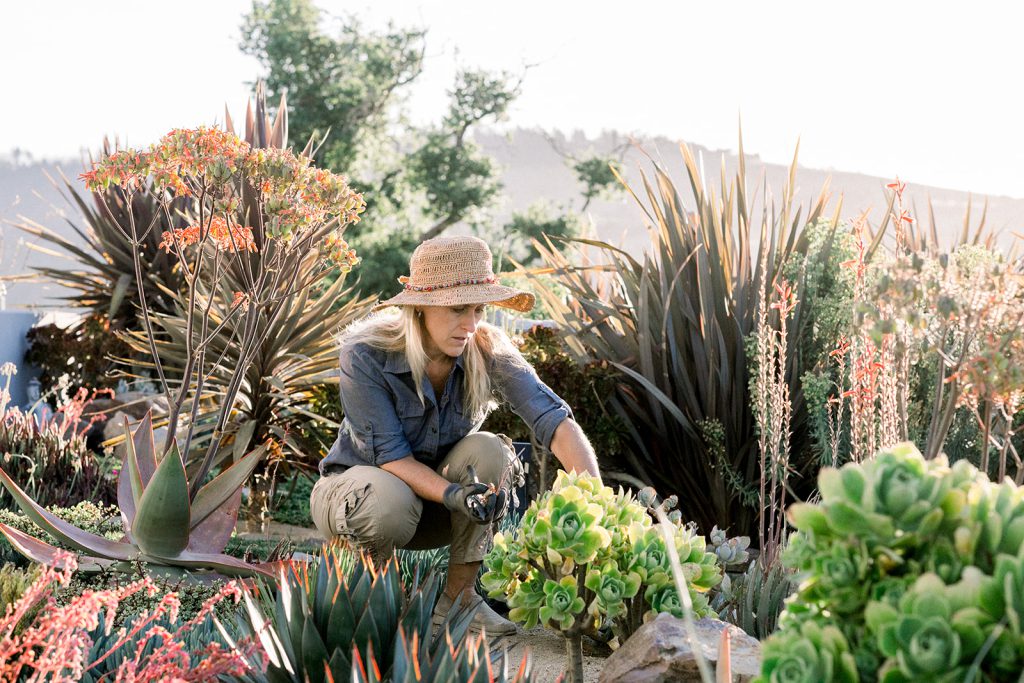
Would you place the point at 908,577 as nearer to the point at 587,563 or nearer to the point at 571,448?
the point at 587,563

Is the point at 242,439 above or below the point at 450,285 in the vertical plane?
below

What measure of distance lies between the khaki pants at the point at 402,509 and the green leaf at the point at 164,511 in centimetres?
41

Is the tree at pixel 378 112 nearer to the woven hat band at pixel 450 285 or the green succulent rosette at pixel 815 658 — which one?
the woven hat band at pixel 450 285

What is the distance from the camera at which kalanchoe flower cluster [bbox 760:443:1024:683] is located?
3.80 feet

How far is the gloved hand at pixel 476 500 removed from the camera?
2.87 metres

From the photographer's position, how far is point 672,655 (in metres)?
2.17

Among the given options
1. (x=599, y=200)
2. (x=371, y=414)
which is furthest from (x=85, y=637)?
(x=599, y=200)

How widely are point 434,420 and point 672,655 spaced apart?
4.63ft

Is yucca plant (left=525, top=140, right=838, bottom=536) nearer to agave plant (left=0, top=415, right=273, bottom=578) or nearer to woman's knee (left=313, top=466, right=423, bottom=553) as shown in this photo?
woman's knee (left=313, top=466, right=423, bottom=553)

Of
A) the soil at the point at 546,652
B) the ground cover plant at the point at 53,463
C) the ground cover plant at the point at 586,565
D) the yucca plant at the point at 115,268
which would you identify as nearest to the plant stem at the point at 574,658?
the ground cover plant at the point at 586,565

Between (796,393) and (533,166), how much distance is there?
44.1m

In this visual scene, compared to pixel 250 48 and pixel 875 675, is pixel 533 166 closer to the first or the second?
pixel 250 48

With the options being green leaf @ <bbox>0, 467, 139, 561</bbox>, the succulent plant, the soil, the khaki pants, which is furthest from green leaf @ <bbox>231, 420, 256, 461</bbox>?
the succulent plant

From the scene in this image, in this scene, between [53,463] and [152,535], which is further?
[53,463]
